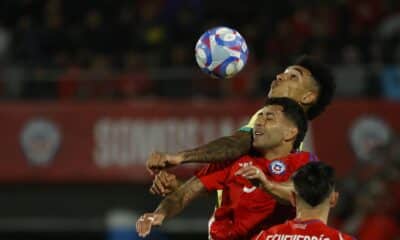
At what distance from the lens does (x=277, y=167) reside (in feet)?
26.1

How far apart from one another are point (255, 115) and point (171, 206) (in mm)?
869

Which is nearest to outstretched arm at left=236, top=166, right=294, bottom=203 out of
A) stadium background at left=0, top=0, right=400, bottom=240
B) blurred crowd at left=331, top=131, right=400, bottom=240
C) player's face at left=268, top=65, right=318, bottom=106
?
player's face at left=268, top=65, right=318, bottom=106

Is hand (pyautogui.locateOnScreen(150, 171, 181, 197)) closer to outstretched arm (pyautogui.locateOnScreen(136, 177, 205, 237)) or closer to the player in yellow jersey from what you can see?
the player in yellow jersey

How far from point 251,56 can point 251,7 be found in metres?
1.47

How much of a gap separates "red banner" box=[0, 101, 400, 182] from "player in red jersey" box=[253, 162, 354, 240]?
9830mm

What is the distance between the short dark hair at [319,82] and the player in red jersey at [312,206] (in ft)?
4.26

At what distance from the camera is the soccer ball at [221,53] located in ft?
27.5

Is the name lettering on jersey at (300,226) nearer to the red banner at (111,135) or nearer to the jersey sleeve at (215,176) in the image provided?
the jersey sleeve at (215,176)

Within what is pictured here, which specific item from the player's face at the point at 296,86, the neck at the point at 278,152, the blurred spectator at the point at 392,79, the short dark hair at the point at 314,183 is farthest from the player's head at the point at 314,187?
the blurred spectator at the point at 392,79

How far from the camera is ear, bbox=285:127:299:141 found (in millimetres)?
7965

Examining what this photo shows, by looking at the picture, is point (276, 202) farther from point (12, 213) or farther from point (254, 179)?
point (12, 213)

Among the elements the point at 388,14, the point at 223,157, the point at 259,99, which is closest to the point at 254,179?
the point at 223,157

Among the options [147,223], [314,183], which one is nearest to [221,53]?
[147,223]

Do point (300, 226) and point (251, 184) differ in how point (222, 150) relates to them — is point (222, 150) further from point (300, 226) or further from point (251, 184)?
point (300, 226)
